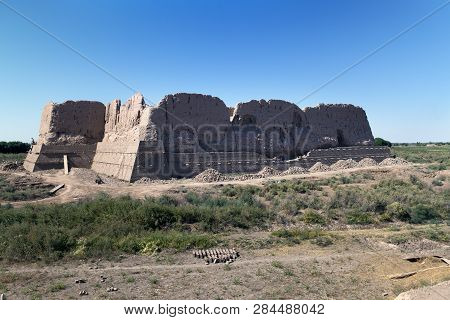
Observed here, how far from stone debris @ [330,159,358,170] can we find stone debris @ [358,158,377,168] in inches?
18.7

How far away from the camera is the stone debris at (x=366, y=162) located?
31.3 m

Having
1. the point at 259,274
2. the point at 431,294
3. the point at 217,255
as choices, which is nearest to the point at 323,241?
the point at 217,255

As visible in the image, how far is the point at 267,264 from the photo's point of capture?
1053 cm

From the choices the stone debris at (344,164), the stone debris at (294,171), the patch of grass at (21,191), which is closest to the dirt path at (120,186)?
the patch of grass at (21,191)

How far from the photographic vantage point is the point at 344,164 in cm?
3055

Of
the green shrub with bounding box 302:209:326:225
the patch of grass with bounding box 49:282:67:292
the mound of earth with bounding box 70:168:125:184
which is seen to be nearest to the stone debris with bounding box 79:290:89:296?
the patch of grass with bounding box 49:282:67:292

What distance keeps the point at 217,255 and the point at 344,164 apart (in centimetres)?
2157

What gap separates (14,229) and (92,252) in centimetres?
317

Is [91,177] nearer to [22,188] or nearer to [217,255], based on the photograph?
[22,188]

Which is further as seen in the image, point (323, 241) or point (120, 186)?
point (120, 186)

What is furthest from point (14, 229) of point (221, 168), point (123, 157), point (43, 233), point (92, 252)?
point (221, 168)
